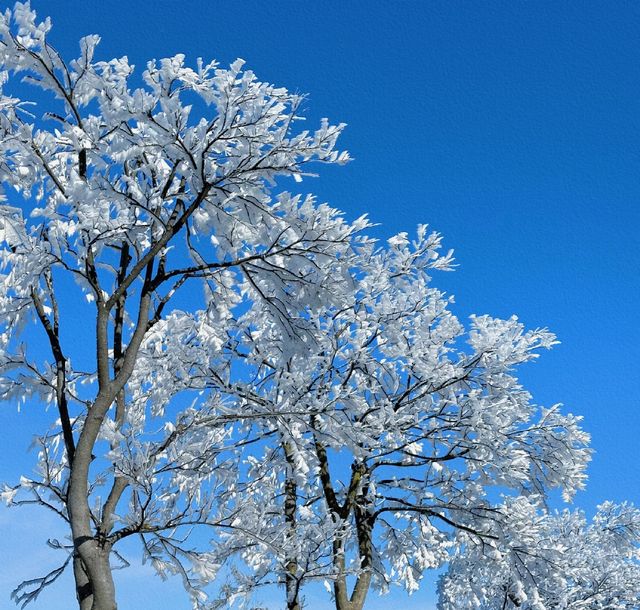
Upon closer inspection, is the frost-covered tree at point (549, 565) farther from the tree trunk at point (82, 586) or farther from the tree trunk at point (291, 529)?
the tree trunk at point (82, 586)

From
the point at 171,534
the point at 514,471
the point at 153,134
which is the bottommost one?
the point at 171,534

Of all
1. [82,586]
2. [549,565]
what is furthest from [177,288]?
[549,565]

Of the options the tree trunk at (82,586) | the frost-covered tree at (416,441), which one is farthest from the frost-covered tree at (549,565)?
the tree trunk at (82,586)

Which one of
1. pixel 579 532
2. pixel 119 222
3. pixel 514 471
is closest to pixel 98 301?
pixel 119 222

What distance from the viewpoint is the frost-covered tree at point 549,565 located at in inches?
480

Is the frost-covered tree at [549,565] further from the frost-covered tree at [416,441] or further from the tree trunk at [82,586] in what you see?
the tree trunk at [82,586]

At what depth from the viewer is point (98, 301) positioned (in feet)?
23.8

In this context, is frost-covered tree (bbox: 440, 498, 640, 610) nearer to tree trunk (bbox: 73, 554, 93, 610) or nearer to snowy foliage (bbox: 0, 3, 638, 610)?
snowy foliage (bbox: 0, 3, 638, 610)

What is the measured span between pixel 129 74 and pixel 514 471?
8.44 meters

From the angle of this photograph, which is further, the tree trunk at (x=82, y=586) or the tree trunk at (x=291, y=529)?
the tree trunk at (x=291, y=529)

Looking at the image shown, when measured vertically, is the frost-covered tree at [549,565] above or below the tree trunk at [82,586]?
above

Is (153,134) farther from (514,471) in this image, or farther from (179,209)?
(514,471)

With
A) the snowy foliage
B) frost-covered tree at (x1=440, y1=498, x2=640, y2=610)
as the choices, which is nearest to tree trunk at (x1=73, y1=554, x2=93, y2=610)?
the snowy foliage

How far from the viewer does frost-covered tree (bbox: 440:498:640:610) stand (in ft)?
40.0
